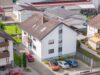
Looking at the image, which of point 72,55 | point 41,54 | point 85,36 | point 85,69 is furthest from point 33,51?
point 85,36

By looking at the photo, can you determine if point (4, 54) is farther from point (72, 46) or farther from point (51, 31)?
point (72, 46)

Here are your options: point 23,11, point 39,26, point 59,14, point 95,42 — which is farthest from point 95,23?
point 23,11

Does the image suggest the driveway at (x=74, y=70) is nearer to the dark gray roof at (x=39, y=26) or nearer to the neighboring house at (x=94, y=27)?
the dark gray roof at (x=39, y=26)

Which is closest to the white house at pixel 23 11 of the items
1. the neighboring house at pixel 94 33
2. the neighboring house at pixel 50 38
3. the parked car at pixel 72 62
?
the neighboring house at pixel 94 33

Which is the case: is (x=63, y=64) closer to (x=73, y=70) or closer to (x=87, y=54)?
(x=73, y=70)

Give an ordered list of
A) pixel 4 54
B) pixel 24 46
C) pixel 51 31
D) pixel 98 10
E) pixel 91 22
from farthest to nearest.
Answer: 1. pixel 98 10
2. pixel 91 22
3. pixel 24 46
4. pixel 51 31
5. pixel 4 54

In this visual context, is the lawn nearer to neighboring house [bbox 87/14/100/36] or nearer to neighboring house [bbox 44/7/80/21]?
neighboring house [bbox 44/7/80/21]

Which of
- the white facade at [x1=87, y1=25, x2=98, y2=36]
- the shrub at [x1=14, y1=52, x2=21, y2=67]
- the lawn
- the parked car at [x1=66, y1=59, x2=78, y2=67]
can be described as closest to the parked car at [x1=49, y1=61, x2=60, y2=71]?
the parked car at [x1=66, y1=59, x2=78, y2=67]
